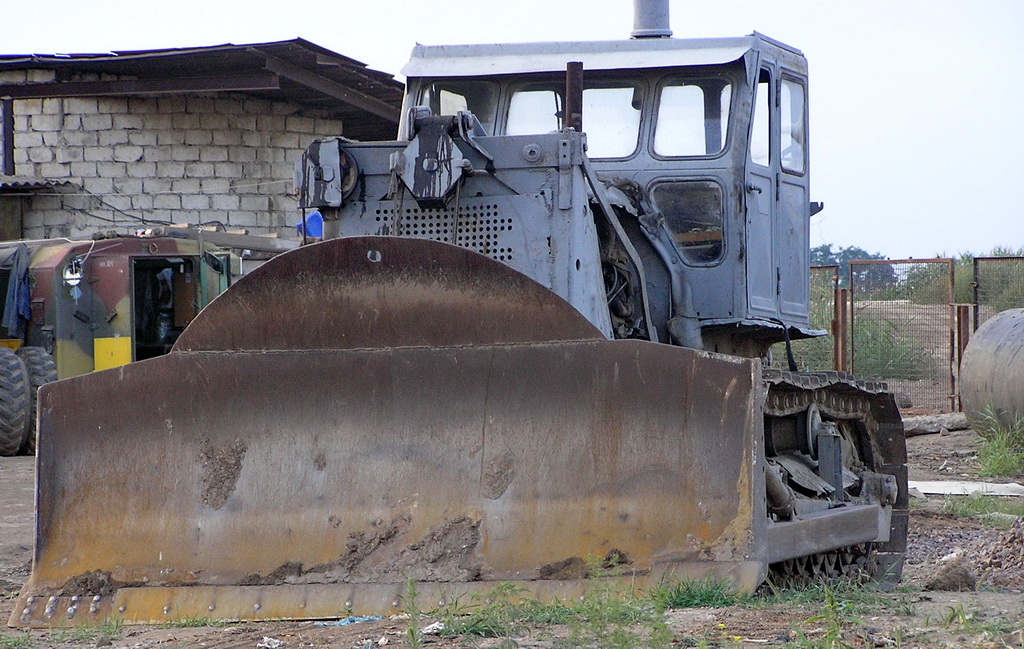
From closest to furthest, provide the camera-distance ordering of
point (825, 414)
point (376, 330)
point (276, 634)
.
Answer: point (276, 634) → point (376, 330) → point (825, 414)

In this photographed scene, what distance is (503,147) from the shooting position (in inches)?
202

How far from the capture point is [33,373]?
41.3ft

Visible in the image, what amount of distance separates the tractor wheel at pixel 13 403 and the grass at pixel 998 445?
951 centimetres

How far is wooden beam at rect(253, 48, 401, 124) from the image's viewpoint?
16734 millimetres

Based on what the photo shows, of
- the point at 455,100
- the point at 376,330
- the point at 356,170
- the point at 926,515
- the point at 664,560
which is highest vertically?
the point at 455,100

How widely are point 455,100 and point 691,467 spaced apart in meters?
2.81

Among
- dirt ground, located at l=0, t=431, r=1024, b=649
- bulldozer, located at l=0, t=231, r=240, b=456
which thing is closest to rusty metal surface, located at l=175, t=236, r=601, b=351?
dirt ground, located at l=0, t=431, r=1024, b=649

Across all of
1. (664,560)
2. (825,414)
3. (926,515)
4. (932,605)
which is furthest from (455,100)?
(926,515)

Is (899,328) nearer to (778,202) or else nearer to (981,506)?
(981,506)

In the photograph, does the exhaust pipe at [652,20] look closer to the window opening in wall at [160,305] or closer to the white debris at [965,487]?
the white debris at [965,487]

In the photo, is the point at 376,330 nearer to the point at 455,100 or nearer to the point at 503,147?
the point at 503,147

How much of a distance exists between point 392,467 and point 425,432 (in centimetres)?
18

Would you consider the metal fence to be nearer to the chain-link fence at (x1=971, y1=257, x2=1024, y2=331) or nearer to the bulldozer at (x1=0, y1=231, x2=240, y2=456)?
the chain-link fence at (x1=971, y1=257, x2=1024, y2=331)

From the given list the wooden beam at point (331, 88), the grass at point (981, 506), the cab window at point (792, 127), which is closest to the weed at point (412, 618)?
the cab window at point (792, 127)
